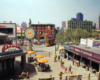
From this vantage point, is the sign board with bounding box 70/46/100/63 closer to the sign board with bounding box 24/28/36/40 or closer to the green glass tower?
the sign board with bounding box 24/28/36/40

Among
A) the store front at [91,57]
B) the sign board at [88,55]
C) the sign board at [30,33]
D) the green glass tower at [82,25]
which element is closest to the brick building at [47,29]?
the green glass tower at [82,25]

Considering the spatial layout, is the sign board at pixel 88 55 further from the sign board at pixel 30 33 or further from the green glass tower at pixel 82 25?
the green glass tower at pixel 82 25

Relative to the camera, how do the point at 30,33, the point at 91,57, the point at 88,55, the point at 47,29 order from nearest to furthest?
the point at 91,57, the point at 88,55, the point at 30,33, the point at 47,29

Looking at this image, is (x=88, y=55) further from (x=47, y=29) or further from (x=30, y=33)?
(x=47, y=29)

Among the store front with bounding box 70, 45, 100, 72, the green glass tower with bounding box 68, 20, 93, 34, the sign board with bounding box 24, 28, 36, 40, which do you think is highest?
the green glass tower with bounding box 68, 20, 93, 34

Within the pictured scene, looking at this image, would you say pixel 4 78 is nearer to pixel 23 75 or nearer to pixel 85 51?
pixel 23 75

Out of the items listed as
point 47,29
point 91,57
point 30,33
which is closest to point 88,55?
point 91,57

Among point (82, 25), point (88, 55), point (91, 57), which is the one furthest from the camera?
point (82, 25)

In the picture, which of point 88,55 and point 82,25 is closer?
point 88,55

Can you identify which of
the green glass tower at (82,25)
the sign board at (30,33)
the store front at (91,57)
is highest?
the green glass tower at (82,25)

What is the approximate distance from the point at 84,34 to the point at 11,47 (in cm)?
5831

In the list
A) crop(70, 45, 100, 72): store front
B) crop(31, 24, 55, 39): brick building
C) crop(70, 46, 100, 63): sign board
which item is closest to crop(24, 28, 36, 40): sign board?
crop(70, 46, 100, 63): sign board

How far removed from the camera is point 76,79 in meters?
15.7

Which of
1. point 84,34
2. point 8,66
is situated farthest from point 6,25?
point 84,34
